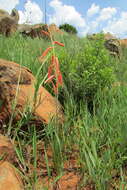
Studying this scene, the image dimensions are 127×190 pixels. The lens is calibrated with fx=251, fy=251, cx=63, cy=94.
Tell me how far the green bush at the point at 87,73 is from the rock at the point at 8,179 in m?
1.19

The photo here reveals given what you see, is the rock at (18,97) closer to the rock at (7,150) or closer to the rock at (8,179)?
the rock at (7,150)

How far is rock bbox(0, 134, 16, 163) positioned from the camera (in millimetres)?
1527

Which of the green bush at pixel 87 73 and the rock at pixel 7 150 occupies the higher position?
the green bush at pixel 87 73

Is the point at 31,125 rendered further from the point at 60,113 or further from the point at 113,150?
the point at 113,150

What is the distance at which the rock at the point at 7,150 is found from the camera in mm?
1527

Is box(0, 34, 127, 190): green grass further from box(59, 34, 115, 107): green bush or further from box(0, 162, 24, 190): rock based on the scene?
box(59, 34, 115, 107): green bush

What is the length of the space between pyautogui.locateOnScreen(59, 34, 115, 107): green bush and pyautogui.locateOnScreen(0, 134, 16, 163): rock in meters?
1.02

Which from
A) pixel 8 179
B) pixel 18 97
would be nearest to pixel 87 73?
pixel 18 97

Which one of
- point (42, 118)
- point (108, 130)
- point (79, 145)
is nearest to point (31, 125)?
point (42, 118)

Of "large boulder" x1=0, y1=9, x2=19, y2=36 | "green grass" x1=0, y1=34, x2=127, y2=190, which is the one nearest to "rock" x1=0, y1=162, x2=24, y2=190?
"green grass" x1=0, y1=34, x2=127, y2=190

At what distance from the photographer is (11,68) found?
2.22m

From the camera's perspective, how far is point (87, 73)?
2.53 metres

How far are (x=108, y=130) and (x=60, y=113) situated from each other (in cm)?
53

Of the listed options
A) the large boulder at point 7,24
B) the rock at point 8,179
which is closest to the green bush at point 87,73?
the rock at point 8,179
